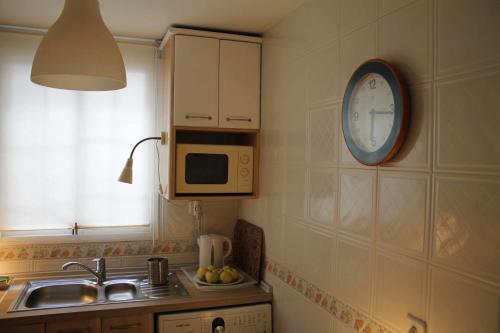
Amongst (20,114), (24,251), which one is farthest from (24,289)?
(20,114)

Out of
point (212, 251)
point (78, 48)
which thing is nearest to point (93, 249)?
point (212, 251)

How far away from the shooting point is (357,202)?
5.49 feet

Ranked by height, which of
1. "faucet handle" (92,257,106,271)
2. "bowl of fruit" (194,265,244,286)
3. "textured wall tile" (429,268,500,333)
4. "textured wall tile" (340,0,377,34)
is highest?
"textured wall tile" (340,0,377,34)

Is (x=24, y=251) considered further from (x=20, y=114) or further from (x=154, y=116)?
(x=154, y=116)

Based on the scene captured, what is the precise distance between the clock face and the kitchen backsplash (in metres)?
1.60

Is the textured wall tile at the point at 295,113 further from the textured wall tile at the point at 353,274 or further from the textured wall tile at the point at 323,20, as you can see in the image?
the textured wall tile at the point at 353,274

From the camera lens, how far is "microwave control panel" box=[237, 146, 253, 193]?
2639mm

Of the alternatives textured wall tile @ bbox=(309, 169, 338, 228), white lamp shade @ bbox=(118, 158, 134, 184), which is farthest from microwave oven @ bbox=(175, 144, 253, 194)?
textured wall tile @ bbox=(309, 169, 338, 228)

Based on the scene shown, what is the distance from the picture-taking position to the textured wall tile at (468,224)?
1093mm

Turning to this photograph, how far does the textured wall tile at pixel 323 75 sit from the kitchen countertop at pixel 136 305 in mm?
1108

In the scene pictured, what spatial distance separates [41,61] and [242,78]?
53.4 inches

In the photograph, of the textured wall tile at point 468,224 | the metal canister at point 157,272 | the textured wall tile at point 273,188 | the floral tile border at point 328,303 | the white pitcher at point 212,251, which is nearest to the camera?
the textured wall tile at point 468,224

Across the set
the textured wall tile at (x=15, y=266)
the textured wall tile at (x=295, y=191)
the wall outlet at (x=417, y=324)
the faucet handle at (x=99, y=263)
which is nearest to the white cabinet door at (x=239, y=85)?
the textured wall tile at (x=295, y=191)

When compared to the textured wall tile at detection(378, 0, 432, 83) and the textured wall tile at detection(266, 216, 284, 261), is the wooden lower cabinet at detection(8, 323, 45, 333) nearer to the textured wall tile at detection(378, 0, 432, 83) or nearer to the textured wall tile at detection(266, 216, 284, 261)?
the textured wall tile at detection(266, 216, 284, 261)
